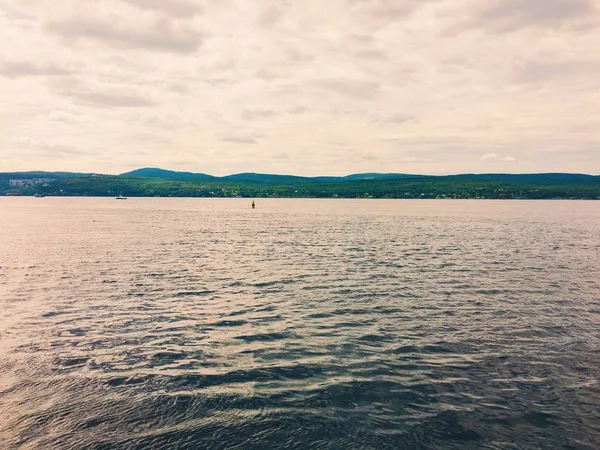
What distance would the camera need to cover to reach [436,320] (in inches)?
1131

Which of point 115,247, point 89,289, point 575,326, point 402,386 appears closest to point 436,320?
point 575,326

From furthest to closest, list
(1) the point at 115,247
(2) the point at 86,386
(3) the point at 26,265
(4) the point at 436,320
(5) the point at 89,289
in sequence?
(1) the point at 115,247 < (3) the point at 26,265 < (5) the point at 89,289 < (4) the point at 436,320 < (2) the point at 86,386

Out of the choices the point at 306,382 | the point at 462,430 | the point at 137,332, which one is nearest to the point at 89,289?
the point at 137,332

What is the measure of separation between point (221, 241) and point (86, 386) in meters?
63.7

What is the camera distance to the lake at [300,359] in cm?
1539

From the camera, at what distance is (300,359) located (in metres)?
21.9

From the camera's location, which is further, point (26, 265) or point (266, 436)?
point (26, 265)

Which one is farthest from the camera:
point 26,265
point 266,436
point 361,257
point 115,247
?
point 115,247

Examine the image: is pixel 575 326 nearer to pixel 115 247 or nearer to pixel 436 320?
pixel 436 320

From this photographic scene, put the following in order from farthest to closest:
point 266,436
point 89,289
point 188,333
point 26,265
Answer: point 26,265 < point 89,289 < point 188,333 < point 266,436

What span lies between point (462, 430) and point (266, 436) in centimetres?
715

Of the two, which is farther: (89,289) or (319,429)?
(89,289)

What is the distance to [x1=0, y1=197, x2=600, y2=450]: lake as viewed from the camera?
50.5ft

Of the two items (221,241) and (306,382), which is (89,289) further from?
(221,241)
